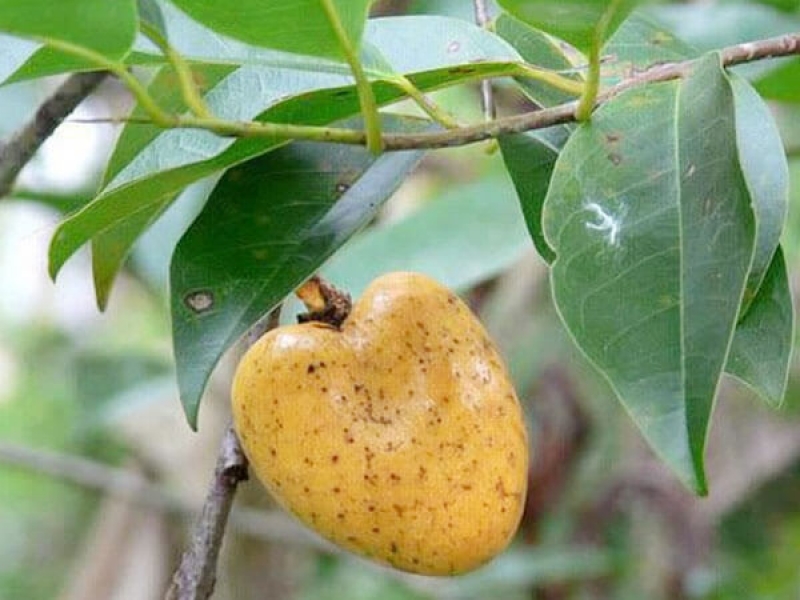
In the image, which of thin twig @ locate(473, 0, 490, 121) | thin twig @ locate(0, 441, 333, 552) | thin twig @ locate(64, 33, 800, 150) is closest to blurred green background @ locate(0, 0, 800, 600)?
thin twig @ locate(0, 441, 333, 552)

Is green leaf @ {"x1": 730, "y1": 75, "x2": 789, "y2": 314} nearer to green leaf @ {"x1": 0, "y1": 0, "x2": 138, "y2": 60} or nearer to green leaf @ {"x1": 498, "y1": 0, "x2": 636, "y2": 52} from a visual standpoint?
green leaf @ {"x1": 498, "y1": 0, "x2": 636, "y2": 52}

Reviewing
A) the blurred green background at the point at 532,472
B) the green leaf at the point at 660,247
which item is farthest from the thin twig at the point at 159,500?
the green leaf at the point at 660,247

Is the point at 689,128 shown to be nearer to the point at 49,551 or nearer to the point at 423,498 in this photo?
the point at 423,498

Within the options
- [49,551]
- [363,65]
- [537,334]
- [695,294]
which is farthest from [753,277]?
[49,551]

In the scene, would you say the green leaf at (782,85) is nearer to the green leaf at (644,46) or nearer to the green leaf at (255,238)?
the green leaf at (644,46)

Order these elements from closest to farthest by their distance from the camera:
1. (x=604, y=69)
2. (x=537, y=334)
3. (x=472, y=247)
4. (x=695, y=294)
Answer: (x=695, y=294) < (x=604, y=69) < (x=472, y=247) < (x=537, y=334)
